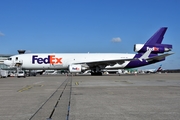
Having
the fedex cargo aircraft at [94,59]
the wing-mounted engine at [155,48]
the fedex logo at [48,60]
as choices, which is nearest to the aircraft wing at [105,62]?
the fedex cargo aircraft at [94,59]

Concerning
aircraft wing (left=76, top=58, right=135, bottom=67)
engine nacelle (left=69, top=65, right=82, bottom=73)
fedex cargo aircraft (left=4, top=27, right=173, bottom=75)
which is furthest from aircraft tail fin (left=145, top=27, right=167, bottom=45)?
engine nacelle (left=69, top=65, right=82, bottom=73)

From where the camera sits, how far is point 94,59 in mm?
44719

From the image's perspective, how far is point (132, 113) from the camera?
747 cm

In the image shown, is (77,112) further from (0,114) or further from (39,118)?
(0,114)

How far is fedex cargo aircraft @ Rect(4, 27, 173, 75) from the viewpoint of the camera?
42.9 meters

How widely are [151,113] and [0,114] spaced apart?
15.0ft

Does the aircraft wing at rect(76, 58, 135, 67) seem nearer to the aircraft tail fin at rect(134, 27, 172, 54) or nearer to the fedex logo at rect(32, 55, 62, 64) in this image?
the fedex logo at rect(32, 55, 62, 64)

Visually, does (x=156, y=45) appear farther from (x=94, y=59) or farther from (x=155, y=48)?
(x=94, y=59)

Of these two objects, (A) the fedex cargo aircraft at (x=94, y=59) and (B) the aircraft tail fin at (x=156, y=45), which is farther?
(B) the aircraft tail fin at (x=156, y=45)

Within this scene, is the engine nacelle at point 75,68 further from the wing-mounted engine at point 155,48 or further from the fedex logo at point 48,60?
the wing-mounted engine at point 155,48

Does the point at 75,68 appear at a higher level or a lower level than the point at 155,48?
lower

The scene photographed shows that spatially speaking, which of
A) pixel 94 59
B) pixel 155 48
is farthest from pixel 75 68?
pixel 155 48

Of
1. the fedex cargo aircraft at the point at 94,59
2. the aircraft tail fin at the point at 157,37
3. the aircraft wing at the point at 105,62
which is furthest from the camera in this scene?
the aircraft tail fin at the point at 157,37

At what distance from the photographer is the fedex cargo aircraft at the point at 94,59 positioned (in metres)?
42.9
